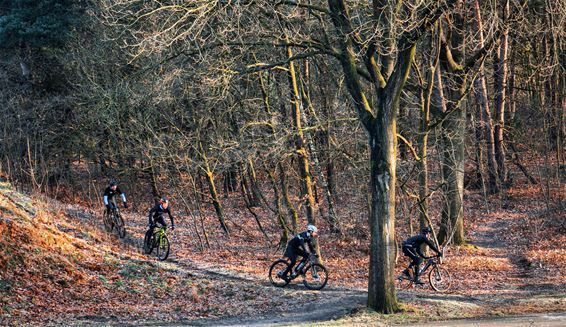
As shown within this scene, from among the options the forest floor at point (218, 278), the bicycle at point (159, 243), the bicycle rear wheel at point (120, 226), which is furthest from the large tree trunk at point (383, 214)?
the bicycle rear wheel at point (120, 226)

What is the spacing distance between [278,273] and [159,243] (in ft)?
16.3

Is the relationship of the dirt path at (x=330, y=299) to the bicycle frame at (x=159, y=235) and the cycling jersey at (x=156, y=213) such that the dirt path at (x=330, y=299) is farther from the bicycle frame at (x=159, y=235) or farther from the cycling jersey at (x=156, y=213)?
the cycling jersey at (x=156, y=213)

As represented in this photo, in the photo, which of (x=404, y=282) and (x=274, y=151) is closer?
(x=404, y=282)

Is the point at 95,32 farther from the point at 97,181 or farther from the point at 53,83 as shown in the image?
the point at 97,181

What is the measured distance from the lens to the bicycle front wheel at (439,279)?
1834cm

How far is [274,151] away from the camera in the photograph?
66.3 ft

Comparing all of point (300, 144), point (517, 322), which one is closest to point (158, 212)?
point (300, 144)

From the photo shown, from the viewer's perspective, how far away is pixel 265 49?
2278 centimetres

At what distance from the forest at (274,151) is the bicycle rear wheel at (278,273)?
3.06 feet

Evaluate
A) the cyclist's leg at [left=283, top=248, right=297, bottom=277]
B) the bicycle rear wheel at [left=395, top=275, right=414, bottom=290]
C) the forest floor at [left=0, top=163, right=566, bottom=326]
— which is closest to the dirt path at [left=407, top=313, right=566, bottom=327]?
the forest floor at [left=0, top=163, right=566, bottom=326]

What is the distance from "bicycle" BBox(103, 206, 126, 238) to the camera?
2428cm

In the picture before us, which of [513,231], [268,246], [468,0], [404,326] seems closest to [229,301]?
[404,326]

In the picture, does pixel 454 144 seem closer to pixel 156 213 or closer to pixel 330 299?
pixel 330 299

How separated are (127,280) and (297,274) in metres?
4.68
